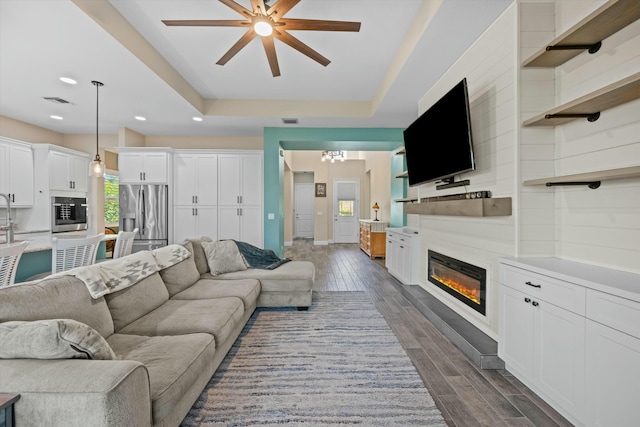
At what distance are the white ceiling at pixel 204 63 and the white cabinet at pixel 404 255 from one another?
1.96 metres

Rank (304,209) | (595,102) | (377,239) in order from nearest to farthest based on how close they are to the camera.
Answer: (595,102) → (377,239) → (304,209)

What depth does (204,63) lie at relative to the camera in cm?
351

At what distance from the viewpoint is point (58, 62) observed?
2943 mm

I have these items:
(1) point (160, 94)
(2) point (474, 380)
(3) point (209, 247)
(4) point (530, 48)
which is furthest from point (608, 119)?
(1) point (160, 94)

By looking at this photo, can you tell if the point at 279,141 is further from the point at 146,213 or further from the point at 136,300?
the point at 136,300

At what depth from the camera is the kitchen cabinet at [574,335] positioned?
50.1 inches

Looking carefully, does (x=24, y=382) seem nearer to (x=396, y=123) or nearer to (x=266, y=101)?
(x=266, y=101)

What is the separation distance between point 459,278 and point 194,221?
4.58 metres

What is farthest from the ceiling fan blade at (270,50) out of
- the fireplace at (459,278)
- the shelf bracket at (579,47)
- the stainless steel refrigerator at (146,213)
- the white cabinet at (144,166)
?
the stainless steel refrigerator at (146,213)

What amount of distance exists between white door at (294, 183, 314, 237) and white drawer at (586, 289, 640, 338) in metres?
9.88

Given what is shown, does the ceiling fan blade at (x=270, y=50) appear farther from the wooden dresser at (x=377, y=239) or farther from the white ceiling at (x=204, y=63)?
the wooden dresser at (x=377, y=239)

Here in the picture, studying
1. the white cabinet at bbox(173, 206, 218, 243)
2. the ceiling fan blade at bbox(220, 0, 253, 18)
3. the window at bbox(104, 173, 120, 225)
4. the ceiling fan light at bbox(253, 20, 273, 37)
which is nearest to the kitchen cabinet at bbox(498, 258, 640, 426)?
the ceiling fan light at bbox(253, 20, 273, 37)

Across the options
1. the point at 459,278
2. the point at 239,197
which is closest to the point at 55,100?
the point at 239,197

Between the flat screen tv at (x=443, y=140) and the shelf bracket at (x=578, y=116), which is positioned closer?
the shelf bracket at (x=578, y=116)
